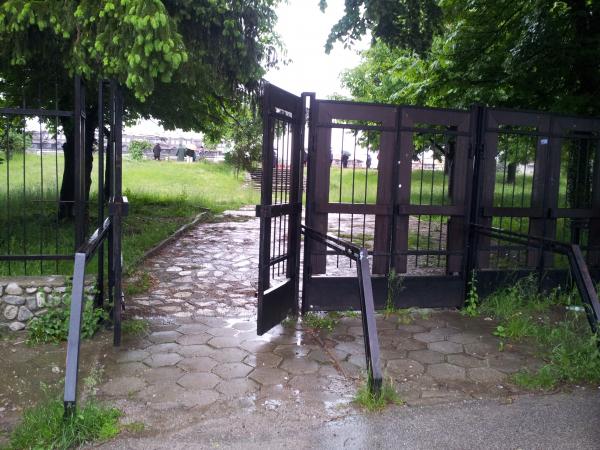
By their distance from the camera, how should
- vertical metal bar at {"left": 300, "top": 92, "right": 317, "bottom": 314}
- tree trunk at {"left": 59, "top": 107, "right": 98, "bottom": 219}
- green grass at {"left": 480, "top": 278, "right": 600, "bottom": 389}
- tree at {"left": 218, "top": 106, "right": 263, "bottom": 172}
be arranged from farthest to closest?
tree at {"left": 218, "top": 106, "right": 263, "bottom": 172}, tree trunk at {"left": 59, "top": 107, "right": 98, "bottom": 219}, vertical metal bar at {"left": 300, "top": 92, "right": 317, "bottom": 314}, green grass at {"left": 480, "top": 278, "right": 600, "bottom": 389}

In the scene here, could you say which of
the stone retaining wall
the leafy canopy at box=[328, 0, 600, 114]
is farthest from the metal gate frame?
the stone retaining wall

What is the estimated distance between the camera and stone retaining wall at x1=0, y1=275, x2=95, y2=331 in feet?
17.0

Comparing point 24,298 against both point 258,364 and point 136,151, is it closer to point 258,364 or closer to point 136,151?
point 258,364

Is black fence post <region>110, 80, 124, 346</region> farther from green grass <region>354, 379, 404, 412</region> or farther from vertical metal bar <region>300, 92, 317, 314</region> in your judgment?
green grass <region>354, 379, 404, 412</region>

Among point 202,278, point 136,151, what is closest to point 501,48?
point 202,278

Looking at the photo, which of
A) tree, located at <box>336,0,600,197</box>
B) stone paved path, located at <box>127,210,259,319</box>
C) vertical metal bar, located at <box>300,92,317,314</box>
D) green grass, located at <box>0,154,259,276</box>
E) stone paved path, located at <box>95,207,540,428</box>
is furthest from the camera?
tree, located at <box>336,0,600,197</box>

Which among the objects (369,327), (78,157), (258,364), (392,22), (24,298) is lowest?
(258,364)

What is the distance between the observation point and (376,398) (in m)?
3.86

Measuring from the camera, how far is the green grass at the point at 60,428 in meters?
3.19

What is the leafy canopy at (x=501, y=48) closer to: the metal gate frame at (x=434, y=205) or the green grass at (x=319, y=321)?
the metal gate frame at (x=434, y=205)

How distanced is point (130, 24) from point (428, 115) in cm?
339

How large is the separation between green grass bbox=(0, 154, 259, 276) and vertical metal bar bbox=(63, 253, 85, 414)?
8.04 ft

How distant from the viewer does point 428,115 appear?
6.13 meters

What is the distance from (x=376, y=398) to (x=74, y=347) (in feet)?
6.87
